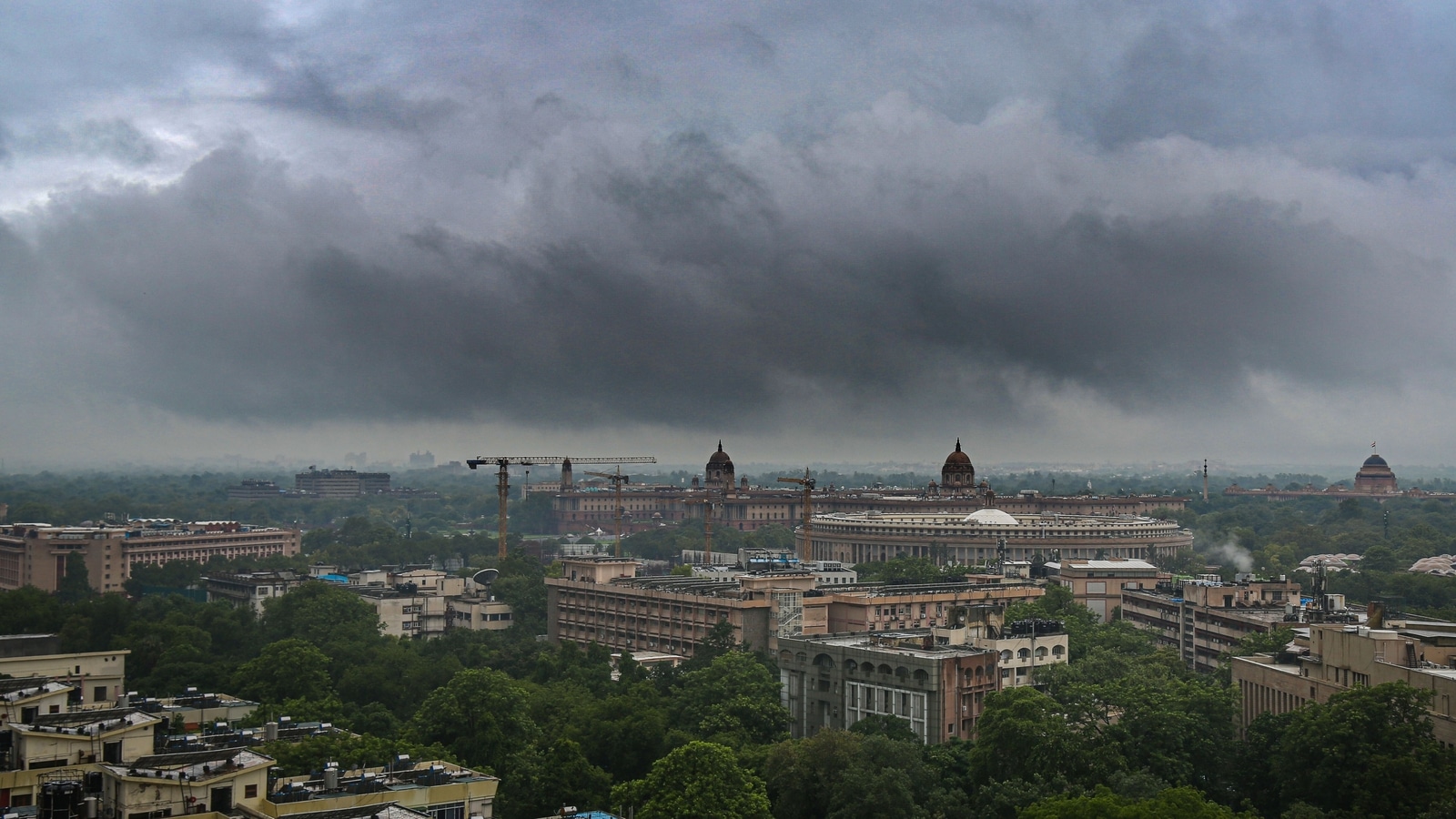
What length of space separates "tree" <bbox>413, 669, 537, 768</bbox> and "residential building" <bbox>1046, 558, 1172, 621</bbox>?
7617 cm

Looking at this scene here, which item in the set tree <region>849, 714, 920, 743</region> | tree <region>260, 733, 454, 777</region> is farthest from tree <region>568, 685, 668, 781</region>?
tree <region>260, 733, 454, 777</region>

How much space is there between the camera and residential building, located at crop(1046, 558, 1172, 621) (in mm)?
147000

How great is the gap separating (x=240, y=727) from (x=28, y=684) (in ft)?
30.4

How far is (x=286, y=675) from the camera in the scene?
92.1 m

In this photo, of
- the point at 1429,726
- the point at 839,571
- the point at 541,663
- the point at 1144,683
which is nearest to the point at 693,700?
the point at 541,663

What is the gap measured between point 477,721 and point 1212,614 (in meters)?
60.6

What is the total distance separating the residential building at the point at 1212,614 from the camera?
113375 mm

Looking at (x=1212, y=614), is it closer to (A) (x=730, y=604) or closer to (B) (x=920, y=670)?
(A) (x=730, y=604)

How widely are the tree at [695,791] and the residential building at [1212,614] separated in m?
52.9

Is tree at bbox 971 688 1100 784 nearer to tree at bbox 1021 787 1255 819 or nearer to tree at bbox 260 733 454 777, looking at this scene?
tree at bbox 1021 787 1255 819

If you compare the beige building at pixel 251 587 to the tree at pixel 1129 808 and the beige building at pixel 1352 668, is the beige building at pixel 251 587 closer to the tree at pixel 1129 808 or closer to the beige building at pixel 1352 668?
the beige building at pixel 1352 668

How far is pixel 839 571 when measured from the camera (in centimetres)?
15312

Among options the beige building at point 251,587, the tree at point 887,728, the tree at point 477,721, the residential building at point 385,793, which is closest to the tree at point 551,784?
the tree at point 477,721

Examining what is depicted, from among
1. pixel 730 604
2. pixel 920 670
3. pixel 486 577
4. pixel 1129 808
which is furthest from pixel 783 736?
pixel 486 577
